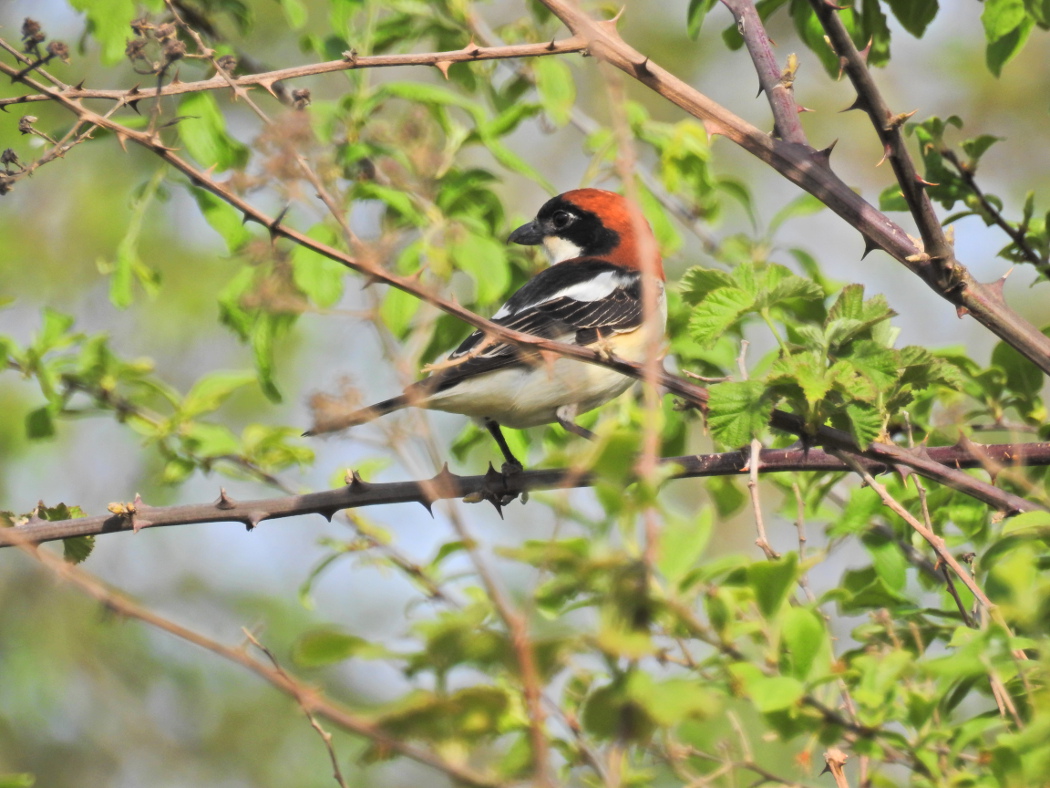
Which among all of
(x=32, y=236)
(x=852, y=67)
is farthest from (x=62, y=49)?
(x=32, y=236)

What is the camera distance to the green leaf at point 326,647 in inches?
58.2

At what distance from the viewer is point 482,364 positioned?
4.61m

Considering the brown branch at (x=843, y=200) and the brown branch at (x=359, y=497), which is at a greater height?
the brown branch at (x=843, y=200)

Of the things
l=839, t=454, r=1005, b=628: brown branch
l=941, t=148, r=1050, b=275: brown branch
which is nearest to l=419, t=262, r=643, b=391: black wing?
l=941, t=148, r=1050, b=275: brown branch

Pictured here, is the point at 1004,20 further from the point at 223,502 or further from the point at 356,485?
the point at 223,502

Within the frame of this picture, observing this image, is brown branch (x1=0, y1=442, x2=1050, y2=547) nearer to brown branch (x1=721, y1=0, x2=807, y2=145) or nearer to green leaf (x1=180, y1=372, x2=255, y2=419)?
brown branch (x1=721, y1=0, x2=807, y2=145)

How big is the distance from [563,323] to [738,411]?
8.65 ft

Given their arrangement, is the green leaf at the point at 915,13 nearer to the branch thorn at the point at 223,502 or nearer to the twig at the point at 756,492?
the twig at the point at 756,492

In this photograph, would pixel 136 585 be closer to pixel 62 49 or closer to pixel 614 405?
pixel 614 405

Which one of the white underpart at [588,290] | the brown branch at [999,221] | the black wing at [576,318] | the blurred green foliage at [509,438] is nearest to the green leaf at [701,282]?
the blurred green foliage at [509,438]

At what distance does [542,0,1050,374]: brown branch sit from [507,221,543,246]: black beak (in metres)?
2.73

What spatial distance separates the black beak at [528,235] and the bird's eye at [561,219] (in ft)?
0.76

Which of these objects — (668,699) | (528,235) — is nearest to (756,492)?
(668,699)

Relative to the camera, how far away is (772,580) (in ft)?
6.56
